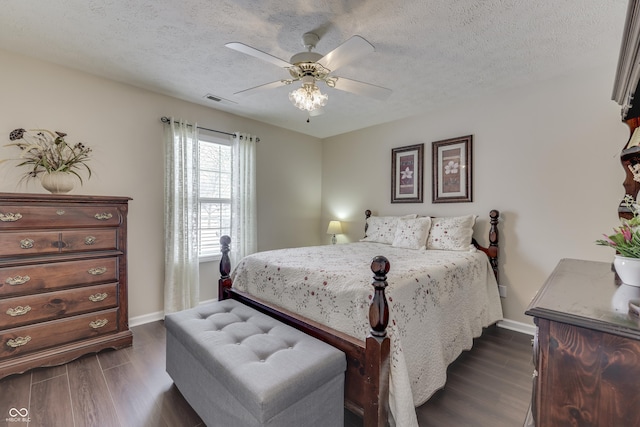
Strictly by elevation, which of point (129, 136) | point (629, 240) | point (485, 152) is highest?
point (129, 136)

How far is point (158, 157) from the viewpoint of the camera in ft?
10.4

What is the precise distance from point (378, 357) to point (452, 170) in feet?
8.77

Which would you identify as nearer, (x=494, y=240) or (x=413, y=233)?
(x=494, y=240)

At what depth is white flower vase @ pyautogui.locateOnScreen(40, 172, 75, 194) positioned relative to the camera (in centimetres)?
230

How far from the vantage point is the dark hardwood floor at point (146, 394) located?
1658 mm

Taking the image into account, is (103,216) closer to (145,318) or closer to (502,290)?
(145,318)

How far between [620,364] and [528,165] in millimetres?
2680

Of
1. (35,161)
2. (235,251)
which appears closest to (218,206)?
(235,251)

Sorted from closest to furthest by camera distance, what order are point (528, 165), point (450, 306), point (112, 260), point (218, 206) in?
point (450, 306), point (112, 260), point (528, 165), point (218, 206)

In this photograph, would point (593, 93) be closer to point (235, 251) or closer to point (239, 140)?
point (239, 140)

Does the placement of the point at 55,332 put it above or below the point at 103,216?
below

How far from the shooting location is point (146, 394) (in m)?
1.89
